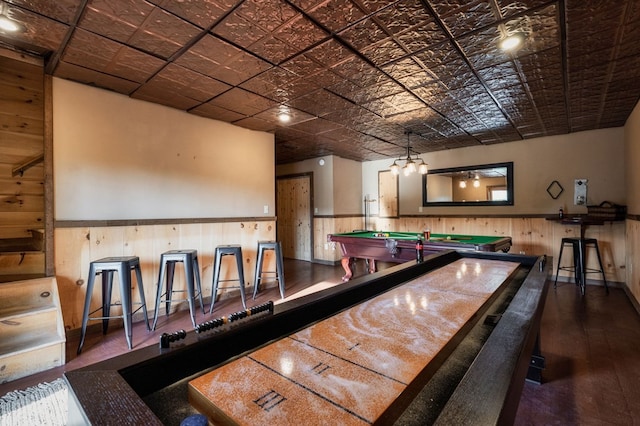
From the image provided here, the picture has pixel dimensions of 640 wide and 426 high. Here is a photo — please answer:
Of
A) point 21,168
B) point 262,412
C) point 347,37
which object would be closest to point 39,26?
point 21,168

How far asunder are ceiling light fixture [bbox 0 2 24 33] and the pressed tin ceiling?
0.04m

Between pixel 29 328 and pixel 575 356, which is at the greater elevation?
pixel 29 328

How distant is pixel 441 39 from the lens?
85.0 inches

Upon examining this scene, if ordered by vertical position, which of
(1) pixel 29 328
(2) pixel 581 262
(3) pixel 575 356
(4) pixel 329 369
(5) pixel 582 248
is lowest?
(3) pixel 575 356

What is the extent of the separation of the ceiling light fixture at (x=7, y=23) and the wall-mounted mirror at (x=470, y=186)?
5.99m

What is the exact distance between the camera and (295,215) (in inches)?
277

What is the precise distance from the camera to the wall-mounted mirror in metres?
5.36

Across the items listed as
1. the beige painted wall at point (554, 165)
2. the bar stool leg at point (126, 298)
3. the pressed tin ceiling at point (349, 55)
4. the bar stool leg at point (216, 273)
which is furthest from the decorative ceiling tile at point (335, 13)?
the beige painted wall at point (554, 165)

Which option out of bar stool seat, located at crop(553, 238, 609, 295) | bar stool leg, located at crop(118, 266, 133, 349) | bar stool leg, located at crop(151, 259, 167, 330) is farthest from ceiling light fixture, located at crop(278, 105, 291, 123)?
bar stool seat, located at crop(553, 238, 609, 295)

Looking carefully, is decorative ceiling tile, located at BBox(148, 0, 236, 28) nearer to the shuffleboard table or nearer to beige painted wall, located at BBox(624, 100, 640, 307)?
the shuffleboard table

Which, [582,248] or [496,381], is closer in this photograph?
[496,381]

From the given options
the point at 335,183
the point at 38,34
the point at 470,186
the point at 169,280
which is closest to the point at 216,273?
the point at 169,280

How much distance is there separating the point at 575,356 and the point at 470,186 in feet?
12.7

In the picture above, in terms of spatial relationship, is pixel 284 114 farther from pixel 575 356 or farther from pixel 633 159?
pixel 633 159
